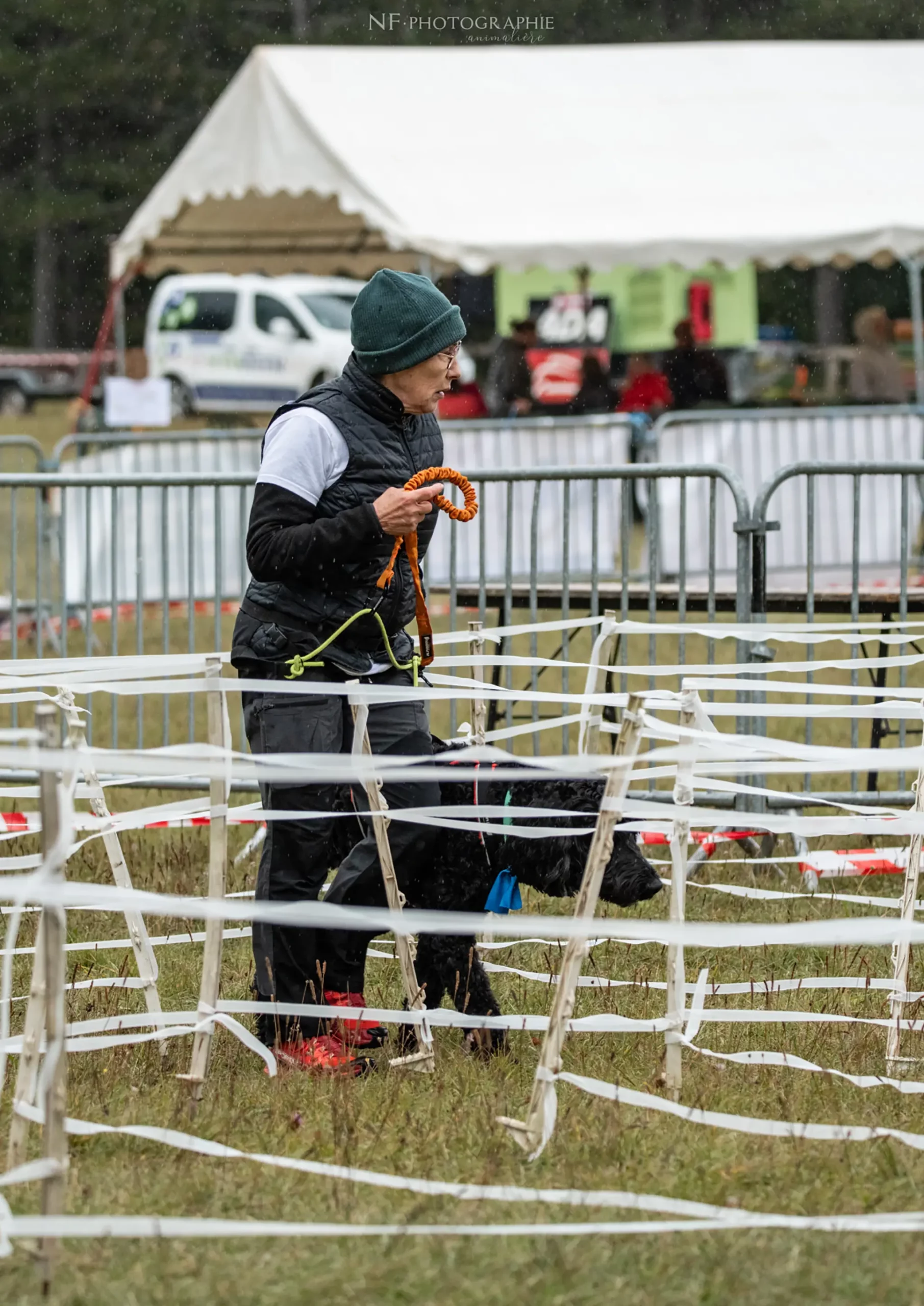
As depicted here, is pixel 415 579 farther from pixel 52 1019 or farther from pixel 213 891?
pixel 52 1019

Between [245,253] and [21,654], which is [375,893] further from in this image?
[245,253]

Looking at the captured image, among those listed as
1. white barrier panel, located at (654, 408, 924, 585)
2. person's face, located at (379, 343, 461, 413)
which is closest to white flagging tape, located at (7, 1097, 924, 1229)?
person's face, located at (379, 343, 461, 413)

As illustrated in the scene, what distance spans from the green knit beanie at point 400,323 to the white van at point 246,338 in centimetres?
2350

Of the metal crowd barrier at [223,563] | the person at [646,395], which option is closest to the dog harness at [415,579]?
the metal crowd barrier at [223,563]

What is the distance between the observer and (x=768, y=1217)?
325 centimetres

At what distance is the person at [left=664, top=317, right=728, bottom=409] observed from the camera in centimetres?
1883

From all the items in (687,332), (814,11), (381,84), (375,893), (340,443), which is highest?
(814,11)

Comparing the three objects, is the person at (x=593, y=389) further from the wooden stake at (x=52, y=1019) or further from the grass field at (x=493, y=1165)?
the wooden stake at (x=52, y=1019)

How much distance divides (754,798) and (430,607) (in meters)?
4.34

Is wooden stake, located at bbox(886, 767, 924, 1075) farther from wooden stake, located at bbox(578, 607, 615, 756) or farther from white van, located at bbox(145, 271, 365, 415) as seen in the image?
white van, located at bbox(145, 271, 365, 415)

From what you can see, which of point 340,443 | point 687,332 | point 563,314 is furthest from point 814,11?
point 340,443

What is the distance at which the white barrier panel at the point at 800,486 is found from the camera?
13.1 m

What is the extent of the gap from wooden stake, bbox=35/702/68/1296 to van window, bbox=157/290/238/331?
88.7 feet

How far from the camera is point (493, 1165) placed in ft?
11.5
